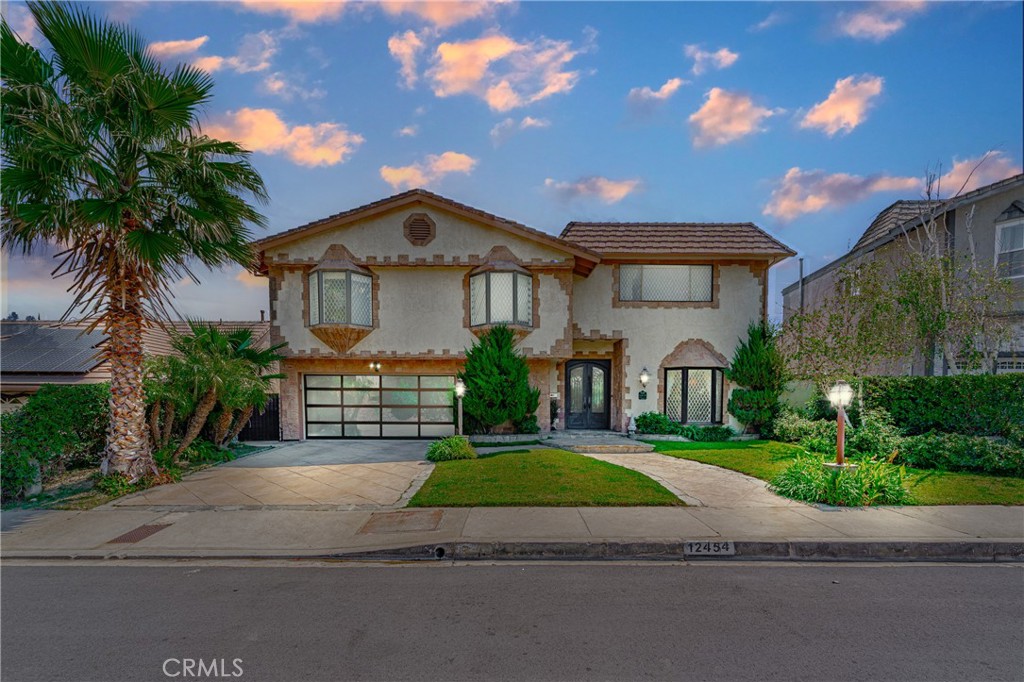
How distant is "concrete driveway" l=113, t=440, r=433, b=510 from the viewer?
301 inches

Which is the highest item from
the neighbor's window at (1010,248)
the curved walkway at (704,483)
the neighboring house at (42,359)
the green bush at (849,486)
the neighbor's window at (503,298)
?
the neighbor's window at (1010,248)

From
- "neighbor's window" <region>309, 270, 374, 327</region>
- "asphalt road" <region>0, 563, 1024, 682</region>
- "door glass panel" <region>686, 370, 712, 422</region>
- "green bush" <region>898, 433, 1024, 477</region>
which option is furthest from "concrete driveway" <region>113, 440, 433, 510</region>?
"green bush" <region>898, 433, 1024, 477</region>

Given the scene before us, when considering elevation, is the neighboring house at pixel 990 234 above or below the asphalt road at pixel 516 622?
above

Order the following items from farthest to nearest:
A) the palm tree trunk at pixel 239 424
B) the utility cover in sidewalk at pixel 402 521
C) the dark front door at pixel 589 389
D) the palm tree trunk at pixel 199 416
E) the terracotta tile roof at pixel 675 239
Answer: the dark front door at pixel 589 389 < the terracotta tile roof at pixel 675 239 < the palm tree trunk at pixel 239 424 < the palm tree trunk at pixel 199 416 < the utility cover in sidewalk at pixel 402 521

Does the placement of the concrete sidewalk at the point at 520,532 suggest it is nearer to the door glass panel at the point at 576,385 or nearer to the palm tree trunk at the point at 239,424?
the palm tree trunk at the point at 239,424

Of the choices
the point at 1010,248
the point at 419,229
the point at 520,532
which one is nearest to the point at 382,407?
the point at 419,229

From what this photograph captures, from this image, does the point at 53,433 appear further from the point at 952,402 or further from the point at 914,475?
the point at 952,402

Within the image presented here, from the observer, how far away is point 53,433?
8.09 m

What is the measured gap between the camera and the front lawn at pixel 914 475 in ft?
24.2

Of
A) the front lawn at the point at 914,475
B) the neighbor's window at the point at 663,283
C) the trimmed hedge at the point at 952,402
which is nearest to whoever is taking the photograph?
the front lawn at the point at 914,475

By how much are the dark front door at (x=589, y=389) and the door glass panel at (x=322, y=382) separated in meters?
8.20

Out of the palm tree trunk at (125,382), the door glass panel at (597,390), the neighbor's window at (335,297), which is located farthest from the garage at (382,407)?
the palm tree trunk at (125,382)

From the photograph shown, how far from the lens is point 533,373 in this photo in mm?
14617

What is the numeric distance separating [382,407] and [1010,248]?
857 inches
